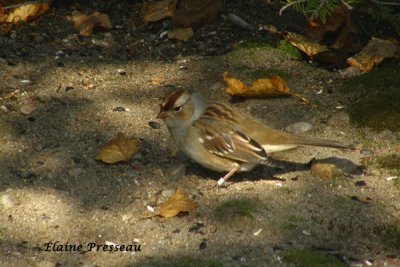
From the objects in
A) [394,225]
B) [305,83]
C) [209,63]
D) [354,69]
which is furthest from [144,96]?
[394,225]

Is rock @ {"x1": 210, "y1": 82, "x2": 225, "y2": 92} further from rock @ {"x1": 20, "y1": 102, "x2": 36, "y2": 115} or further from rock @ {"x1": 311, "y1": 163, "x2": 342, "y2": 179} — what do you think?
rock @ {"x1": 20, "y1": 102, "x2": 36, "y2": 115}

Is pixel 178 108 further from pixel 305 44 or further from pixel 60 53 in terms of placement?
pixel 60 53

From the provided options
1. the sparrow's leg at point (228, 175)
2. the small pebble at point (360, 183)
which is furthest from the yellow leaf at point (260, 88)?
the small pebble at point (360, 183)

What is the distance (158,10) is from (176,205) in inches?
133

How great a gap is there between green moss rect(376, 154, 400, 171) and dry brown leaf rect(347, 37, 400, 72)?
4.69ft

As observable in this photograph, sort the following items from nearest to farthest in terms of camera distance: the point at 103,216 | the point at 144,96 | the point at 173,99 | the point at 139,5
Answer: the point at 103,216 → the point at 173,99 → the point at 144,96 → the point at 139,5

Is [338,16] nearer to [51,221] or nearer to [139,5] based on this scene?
[139,5]

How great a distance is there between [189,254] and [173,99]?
5.07ft

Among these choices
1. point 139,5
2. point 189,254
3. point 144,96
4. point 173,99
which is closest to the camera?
point 189,254

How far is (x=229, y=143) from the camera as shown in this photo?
21.5 ft

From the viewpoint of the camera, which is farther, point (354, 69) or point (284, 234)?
point (354, 69)

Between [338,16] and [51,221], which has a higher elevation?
[338,16]

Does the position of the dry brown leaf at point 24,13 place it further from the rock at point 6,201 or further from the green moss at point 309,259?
the green moss at point 309,259

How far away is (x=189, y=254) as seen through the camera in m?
5.65
